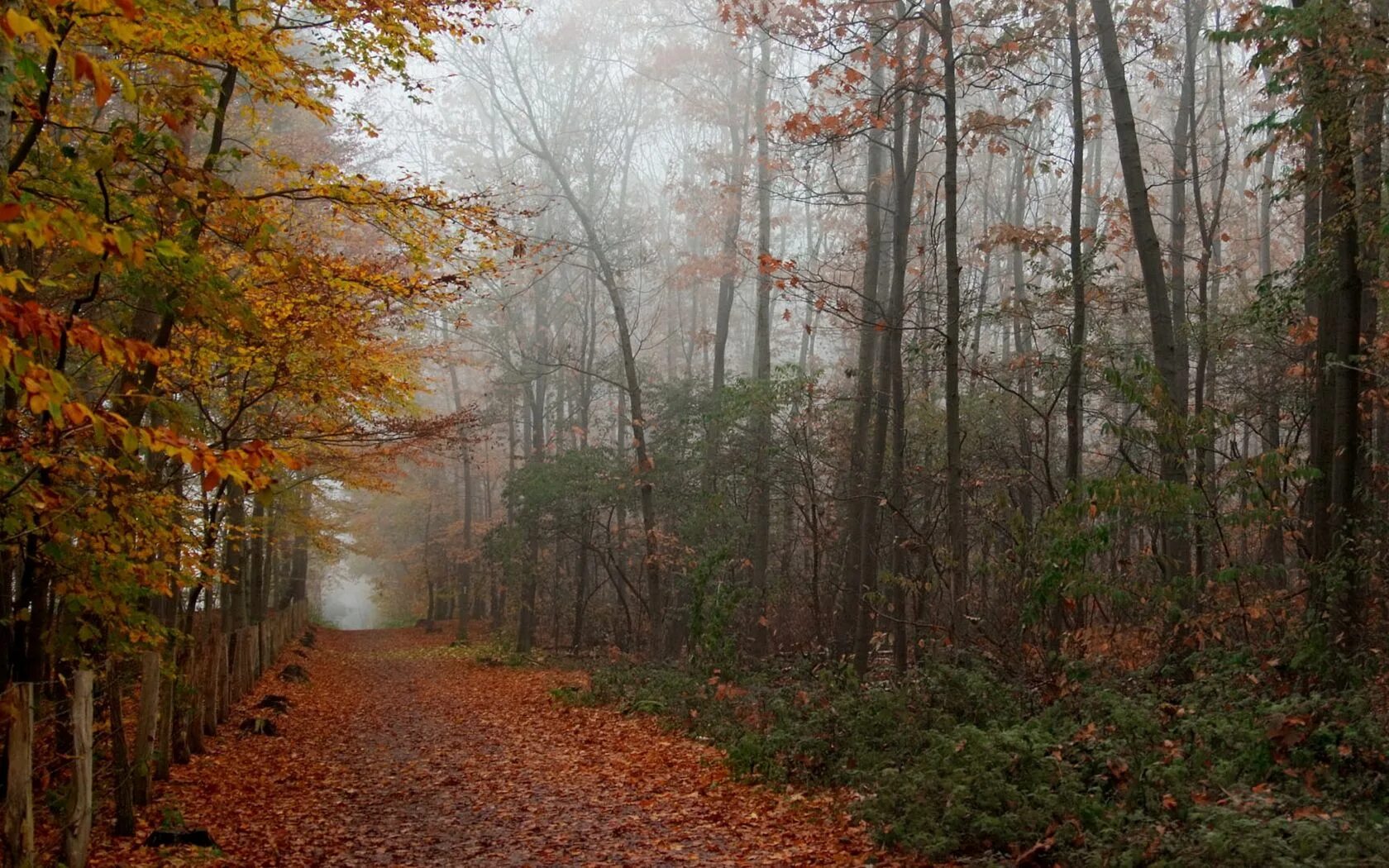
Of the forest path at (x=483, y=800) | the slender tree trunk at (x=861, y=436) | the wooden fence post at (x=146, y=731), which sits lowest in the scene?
the forest path at (x=483, y=800)

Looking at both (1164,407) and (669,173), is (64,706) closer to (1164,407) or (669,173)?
(1164,407)

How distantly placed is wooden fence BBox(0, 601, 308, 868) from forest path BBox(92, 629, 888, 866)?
0.43 metres

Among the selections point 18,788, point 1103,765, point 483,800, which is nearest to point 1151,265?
point 1103,765

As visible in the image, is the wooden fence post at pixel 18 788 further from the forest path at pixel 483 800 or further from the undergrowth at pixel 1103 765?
the undergrowth at pixel 1103 765

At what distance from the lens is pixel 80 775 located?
18.4 ft

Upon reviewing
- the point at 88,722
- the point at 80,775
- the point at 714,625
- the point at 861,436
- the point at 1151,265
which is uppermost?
the point at 1151,265

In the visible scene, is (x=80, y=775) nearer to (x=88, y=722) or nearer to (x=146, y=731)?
(x=88, y=722)

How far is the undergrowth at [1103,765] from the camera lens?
487 cm

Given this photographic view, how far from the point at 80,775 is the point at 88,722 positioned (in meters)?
0.30

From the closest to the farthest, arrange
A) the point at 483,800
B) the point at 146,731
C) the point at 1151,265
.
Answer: the point at 146,731 < the point at 483,800 < the point at 1151,265

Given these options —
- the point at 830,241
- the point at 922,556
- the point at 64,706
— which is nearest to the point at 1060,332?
the point at 922,556

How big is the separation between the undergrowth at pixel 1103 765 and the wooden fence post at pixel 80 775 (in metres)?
4.75

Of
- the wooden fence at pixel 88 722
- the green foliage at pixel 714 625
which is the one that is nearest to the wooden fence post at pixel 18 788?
the wooden fence at pixel 88 722

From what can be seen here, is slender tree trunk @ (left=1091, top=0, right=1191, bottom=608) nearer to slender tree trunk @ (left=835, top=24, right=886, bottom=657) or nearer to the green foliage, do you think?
slender tree trunk @ (left=835, top=24, right=886, bottom=657)
